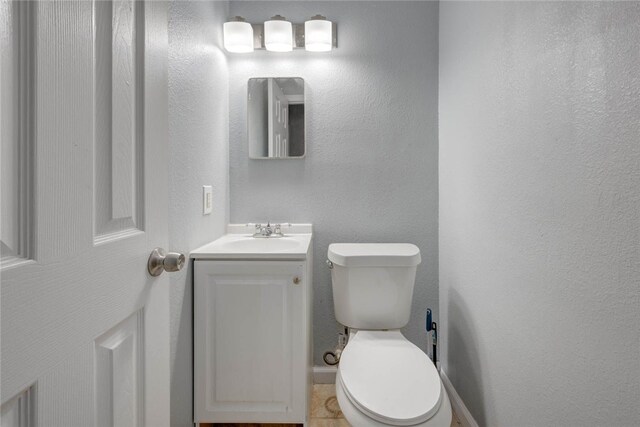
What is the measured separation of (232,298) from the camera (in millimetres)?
1503

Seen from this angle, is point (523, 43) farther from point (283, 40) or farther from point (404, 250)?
point (283, 40)

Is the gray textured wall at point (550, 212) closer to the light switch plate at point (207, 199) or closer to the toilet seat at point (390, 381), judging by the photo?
the toilet seat at point (390, 381)

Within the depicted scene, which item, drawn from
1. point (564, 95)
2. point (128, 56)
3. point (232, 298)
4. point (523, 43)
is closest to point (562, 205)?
point (564, 95)

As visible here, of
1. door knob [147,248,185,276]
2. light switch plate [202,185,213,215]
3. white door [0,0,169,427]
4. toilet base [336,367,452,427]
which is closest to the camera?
white door [0,0,169,427]

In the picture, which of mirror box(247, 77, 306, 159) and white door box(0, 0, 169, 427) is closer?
white door box(0, 0, 169, 427)

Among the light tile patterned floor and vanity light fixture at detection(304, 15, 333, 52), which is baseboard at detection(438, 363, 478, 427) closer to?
the light tile patterned floor

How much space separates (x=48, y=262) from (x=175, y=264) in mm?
292

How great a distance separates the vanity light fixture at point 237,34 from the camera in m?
1.96

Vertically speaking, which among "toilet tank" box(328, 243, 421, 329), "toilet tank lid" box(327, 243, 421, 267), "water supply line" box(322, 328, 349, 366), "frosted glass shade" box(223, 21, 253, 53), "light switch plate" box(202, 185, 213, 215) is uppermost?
"frosted glass shade" box(223, 21, 253, 53)

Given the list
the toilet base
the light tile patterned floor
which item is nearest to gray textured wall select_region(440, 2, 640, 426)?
the toilet base

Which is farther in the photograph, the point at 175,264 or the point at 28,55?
the point at 175,264

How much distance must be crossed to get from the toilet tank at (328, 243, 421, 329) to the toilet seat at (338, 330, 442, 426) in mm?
184

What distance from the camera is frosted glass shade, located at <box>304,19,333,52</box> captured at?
6.44 feet

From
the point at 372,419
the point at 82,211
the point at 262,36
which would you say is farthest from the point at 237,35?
the point at 372,419
